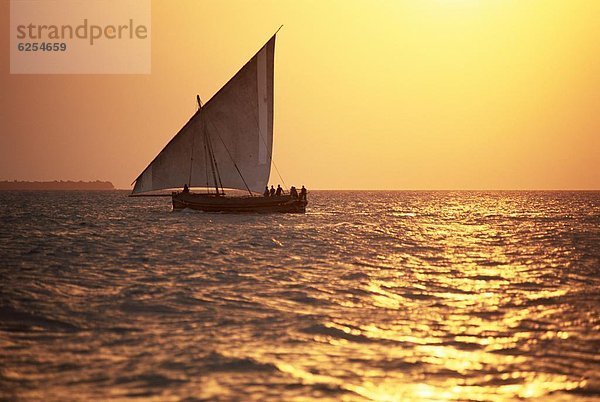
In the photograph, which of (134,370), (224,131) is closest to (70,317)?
(134,370)

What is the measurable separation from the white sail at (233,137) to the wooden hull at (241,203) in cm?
105

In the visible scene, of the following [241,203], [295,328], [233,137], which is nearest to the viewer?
[295,328]

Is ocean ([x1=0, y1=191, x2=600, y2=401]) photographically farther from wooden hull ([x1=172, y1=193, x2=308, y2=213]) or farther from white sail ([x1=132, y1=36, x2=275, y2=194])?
wooden hull ([x1=172, y1=193, x2=308, y2=213])

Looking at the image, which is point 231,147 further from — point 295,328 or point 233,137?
point 295,328

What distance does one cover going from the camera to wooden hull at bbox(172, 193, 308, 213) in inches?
2366

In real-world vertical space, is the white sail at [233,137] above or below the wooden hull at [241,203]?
above

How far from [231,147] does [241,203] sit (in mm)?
4670

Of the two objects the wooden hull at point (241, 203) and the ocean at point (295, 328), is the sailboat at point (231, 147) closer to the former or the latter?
the wooden hull at point (241, 203)

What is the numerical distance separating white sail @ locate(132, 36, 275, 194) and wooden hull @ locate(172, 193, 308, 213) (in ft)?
3.45

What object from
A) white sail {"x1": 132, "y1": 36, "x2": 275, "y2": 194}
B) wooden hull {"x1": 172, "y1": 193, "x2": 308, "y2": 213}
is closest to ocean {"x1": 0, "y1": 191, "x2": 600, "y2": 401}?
white sail {"x1": 132, "y1": 36, "x2": 275, "y2": 194}

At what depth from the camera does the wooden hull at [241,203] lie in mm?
60094

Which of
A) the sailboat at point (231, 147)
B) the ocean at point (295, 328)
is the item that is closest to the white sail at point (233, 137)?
the sailboat at point (231, 147)

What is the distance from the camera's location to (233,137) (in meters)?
58.8

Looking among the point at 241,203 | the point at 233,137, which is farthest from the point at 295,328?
the point at 241,203
